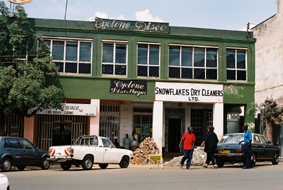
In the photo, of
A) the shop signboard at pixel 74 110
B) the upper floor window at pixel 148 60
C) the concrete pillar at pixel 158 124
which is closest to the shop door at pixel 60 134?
the shop signboard at pixel 74 110

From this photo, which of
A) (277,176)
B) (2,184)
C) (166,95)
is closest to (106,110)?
(166,95)

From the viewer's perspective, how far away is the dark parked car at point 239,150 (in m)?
17.0

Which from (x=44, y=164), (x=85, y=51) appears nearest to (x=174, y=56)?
(x=85, y=51)

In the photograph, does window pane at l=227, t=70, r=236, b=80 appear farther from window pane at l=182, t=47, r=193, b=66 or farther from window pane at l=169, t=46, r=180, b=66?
window pane at l=169, t=46, r=180, b=66

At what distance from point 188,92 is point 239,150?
841 cm

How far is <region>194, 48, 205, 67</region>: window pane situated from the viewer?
25375mm

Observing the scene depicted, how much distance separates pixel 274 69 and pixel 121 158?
1993cm

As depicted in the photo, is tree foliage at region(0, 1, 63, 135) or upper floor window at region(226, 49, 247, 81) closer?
tree foliage at region(0, 1, 63, 135)

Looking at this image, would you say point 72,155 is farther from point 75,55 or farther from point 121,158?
point 75,55

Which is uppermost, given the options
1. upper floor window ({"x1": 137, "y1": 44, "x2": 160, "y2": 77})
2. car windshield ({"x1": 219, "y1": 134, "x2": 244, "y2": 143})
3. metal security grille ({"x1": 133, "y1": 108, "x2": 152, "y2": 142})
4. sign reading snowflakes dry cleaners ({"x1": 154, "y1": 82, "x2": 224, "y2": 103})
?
upper floor window ({"x1": 137, "y1": 44, "x2": 160, "y2": 77})

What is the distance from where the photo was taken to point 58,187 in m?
10.6

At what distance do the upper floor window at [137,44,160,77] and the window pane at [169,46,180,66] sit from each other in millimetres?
900

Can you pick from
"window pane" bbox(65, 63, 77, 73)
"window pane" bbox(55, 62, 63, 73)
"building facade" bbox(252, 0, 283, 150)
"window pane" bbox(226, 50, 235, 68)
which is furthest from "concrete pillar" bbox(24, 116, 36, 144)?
"building facade" bbox(252, 0, 283, 150)

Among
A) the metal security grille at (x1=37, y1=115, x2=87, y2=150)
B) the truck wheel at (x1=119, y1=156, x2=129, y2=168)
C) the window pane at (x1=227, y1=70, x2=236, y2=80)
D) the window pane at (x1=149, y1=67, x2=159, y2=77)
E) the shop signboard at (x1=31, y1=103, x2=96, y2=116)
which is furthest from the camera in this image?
the window pane at (x1=227, y1=70, x2=236, y2=80)
